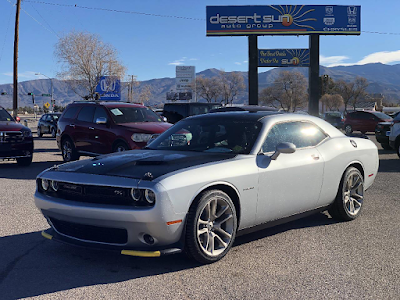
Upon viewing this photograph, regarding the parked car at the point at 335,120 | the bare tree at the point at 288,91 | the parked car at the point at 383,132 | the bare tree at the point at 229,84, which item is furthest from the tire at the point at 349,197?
the bare tree at the point at 229,84

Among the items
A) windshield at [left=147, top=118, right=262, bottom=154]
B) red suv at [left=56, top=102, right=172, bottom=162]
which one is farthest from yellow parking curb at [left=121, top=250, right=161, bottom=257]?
red suv at [left=56, top=102, right=172, bottom=162]

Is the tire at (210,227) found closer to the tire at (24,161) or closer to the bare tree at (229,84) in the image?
the tire at (24,161)

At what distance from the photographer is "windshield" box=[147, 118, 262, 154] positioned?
16.4 ft

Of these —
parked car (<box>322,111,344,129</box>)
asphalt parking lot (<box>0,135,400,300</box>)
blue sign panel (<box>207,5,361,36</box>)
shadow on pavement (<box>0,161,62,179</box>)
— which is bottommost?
parked car (<box>322,111,344,129</box>)

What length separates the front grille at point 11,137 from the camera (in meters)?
11.5

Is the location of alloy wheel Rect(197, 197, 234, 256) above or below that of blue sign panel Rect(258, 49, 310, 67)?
below

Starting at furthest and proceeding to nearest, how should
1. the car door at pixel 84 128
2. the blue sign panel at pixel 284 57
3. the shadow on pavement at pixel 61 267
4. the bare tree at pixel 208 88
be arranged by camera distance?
the bare tree at pixel 208 88
the blue sign panel at pixel 284 57
the car door at pixel 84 128
the shadow on pavement at pixel 61 267

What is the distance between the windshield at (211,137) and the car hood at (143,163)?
213 mm

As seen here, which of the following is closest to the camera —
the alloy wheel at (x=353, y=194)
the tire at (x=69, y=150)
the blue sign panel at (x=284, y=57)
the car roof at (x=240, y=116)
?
the car roof at (x=240, y=116)

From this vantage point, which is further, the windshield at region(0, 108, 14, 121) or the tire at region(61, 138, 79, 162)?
the tire at region(61, 138, 79, 162)

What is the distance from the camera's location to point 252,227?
470 centimetres

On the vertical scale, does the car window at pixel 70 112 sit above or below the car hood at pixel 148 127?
above

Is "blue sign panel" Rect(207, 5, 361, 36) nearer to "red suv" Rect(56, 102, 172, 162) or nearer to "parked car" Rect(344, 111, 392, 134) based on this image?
"parked car" Rect(344, 111, 392, 134)

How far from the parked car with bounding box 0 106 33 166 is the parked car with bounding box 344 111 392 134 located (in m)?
21.6
